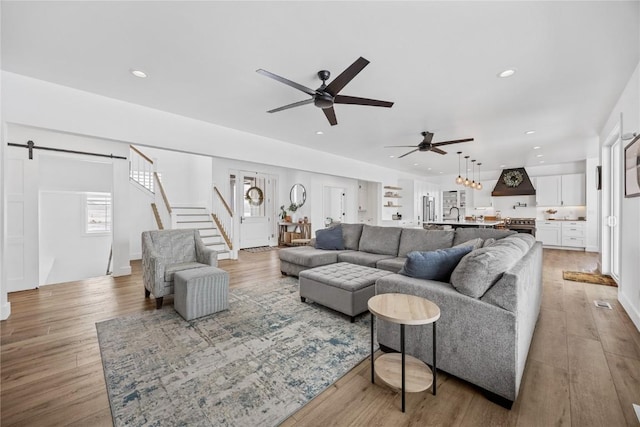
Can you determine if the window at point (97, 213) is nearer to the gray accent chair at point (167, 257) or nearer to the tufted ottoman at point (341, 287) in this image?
the gray accent chair at point (167, 257)

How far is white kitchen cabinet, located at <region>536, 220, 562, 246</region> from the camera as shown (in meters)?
7.77

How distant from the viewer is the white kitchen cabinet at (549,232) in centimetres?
777

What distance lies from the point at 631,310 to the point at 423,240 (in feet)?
7.15

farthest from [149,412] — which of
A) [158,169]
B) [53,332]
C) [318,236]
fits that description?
[158,169]

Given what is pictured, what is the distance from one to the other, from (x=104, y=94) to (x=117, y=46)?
137 cm

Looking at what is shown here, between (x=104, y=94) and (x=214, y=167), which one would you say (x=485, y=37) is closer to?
(x=104, y=94)

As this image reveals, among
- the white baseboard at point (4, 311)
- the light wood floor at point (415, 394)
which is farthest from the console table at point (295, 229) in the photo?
the white baseboard at point (4, 311)

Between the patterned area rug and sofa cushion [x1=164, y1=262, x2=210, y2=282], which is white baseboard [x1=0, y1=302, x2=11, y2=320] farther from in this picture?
sofa cushion [x1=164, y1=262, x2=210, y2=282]

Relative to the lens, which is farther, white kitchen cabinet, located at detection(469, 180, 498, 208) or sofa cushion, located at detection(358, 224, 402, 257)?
white kitchen cabinet, located at detection(469, 180, 498, 208)

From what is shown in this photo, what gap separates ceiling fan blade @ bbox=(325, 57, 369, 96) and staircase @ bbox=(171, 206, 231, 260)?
4.78 m

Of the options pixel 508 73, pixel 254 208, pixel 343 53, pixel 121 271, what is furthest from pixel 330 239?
pixel 254 208

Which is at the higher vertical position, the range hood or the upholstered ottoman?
the range hood

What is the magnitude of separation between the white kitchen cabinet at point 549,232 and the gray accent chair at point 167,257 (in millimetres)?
9373

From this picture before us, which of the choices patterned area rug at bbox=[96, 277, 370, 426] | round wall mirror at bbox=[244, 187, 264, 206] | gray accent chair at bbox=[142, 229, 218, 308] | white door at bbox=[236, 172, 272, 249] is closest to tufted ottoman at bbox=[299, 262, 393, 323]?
Result: patterned area rug at bbox=[96, 277, 370, 426]
